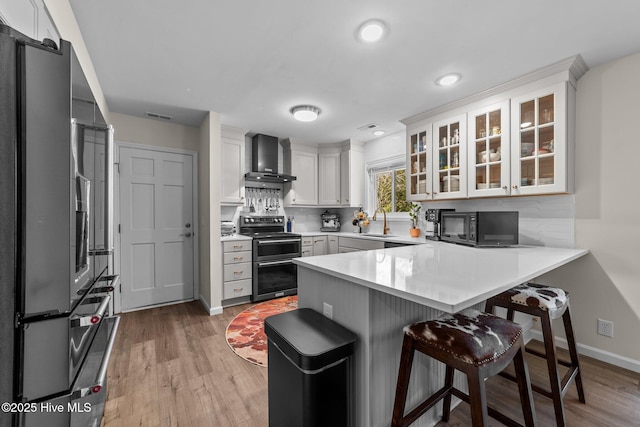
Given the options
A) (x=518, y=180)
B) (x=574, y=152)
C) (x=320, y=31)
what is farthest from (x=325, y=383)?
(x=574, y=152)

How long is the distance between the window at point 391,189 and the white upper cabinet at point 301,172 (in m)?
1.03

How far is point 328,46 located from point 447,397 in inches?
94.0

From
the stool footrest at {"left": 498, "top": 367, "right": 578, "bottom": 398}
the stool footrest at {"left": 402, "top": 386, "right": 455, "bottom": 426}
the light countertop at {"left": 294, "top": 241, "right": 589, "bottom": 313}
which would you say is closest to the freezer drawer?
the light countertop at {"left": 294, "top": 241, "right": 589, "bottom": 313}

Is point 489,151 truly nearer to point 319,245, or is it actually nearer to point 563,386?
point 563,386

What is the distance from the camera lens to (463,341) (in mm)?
1159

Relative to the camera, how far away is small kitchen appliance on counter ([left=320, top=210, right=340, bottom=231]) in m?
4.92

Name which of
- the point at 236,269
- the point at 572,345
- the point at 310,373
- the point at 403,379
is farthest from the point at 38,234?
the point at 236,269

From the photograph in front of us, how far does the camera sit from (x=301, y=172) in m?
4.53

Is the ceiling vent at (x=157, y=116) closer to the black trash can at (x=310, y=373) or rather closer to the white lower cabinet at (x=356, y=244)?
the white lower cabinet at (x=356, y=244)

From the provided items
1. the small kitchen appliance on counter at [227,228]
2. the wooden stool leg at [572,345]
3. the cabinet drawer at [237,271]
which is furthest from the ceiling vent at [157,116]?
the wooden stool leg at [572,345]

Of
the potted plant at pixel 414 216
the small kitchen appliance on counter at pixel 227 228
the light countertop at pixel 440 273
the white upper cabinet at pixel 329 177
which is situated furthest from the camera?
the white upper cabinet at pixel 329 177

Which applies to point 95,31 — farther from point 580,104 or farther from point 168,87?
point 580,104

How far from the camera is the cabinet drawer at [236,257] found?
3.49 m

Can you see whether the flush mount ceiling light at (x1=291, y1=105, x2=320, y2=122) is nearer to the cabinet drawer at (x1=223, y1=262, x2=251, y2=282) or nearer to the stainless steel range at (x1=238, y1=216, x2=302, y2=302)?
the stainless steel range at (x1=238, y1=216, x2=302, y2=302)
